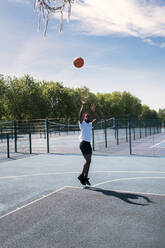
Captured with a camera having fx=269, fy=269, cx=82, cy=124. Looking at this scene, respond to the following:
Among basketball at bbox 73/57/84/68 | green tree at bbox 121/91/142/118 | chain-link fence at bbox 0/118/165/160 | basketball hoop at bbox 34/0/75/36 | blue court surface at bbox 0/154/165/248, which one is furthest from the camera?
green tree at bbox 121/91/142/118

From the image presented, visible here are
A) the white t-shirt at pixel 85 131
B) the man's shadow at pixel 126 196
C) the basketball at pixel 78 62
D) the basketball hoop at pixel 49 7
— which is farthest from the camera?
the basketball at pixel 78 62

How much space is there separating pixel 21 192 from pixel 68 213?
7.50 ft

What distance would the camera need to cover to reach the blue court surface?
393cm

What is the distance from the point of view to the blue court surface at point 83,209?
155 inches

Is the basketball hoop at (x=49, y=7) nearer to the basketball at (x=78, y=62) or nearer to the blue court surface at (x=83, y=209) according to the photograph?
the basketball at (x=78, y=62)

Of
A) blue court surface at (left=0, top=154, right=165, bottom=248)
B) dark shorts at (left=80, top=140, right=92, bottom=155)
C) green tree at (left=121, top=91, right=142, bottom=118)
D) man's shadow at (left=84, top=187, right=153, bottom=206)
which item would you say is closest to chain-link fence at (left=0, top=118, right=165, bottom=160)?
blue court surface at (left=0, top=154, right=165, bottom=248)

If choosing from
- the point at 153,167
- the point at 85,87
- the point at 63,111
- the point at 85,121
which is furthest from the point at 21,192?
the point at 85,87

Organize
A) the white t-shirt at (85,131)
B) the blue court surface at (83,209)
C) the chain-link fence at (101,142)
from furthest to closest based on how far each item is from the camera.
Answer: the chain-link fence at (101,142) → the white t-shirt at (85,131) → the blue court surface at (83,209)

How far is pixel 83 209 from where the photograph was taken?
5.25m

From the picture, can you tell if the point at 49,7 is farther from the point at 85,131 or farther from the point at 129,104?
the point at 129,104

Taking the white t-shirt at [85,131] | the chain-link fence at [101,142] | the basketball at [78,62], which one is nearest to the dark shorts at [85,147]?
the white t-shirt at [85,131]

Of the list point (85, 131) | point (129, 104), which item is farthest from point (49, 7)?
point (129, 104)

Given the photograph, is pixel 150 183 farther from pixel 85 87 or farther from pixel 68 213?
pixel 85 87

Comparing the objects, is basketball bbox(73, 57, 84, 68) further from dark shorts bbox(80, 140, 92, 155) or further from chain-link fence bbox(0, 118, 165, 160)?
chain-link fence bbox(0, 118, 165, 160)
